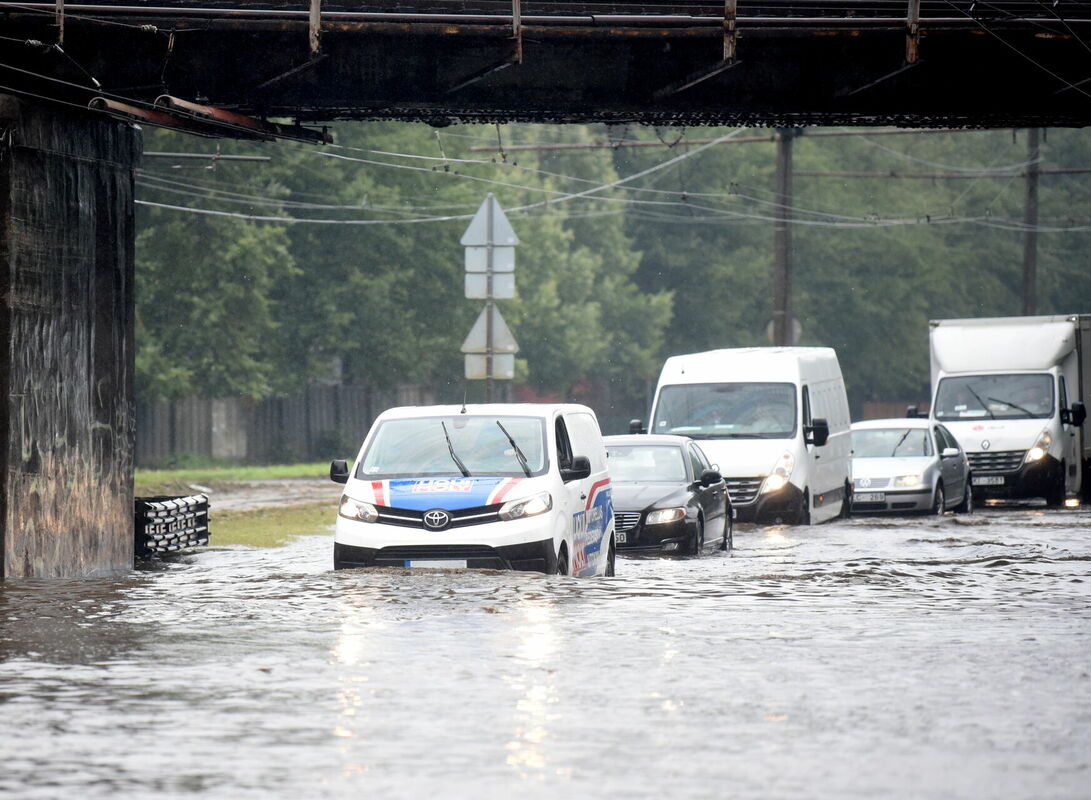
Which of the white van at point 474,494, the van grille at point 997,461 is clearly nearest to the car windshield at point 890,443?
the van grille at point 997,461

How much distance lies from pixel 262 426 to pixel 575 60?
34979mm

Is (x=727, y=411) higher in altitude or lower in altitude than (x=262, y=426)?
higher

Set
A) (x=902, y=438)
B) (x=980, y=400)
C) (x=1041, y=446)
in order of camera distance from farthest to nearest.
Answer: (x=980, y=400)
(x=1041, y=446)
(x=902, y=438)

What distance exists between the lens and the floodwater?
7.66 metres

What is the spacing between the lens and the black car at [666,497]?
63.5ft

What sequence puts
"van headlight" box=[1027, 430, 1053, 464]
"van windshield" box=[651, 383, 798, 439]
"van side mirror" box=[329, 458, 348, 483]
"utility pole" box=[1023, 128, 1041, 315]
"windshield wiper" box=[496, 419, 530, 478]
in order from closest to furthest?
"windshield wiper" box=[496, 419, 530, 478] < "van side mirror" box=[329, 458, 348, 483] < "van windshield" box=[651, 383, 798, 439] < "van headlight" box=[1027, 430, 1053, 464] < "utility pole" box=[1023, 128, 1041, 315]

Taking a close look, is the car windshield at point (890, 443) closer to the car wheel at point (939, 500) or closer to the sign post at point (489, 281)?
the car wheel at point (939, 500)

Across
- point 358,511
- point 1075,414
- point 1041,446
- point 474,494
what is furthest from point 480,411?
point 1041,446

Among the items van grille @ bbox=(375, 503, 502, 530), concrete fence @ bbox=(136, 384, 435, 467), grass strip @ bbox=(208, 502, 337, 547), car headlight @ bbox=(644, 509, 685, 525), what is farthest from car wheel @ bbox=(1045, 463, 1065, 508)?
concrete fence @ bbox=(136, 384, 435, 467)

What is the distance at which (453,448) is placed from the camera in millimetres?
15734

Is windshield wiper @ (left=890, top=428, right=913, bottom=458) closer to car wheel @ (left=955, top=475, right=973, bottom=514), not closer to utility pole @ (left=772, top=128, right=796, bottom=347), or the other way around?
car wheel @ (left=955, top=475, right=973, bottom=514)

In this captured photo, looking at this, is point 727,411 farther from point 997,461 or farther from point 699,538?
point 997,461

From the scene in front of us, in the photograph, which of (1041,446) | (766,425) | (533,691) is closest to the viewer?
(533,691)

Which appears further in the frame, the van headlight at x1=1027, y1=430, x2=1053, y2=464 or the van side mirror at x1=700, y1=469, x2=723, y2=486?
the van headlight at x1=1027, y1=430, x2=1053, y2=464
